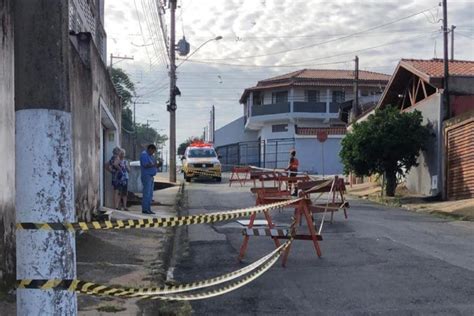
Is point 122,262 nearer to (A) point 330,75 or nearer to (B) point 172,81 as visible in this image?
(B) point 172,81

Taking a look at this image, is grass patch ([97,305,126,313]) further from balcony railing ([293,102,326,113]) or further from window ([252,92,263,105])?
window ([252,92,263,105])

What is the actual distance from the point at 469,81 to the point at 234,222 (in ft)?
35.6

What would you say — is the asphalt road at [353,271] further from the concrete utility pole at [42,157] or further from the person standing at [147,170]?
the concrete utility pole at [42,157]

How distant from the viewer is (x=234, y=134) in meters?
66.7

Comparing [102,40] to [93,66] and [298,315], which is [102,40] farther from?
[298,315]

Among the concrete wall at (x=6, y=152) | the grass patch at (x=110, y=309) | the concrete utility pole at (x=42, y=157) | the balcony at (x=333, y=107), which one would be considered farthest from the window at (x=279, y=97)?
the concrete utility pole at (x=42, y=157)

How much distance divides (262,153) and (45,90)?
46.5m

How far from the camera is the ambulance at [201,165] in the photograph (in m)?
31.4

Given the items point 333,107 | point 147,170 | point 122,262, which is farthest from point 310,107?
point 122,262

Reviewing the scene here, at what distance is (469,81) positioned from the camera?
63.0ft

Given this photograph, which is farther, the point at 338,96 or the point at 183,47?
the point at 338,96

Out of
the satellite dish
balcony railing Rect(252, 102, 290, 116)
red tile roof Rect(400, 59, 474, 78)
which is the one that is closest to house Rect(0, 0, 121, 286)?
red tile roof Rect(400, 59, 474, 78)

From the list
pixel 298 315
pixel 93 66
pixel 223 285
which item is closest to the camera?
pixel 298 315

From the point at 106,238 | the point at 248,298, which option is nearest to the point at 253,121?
the point at 106,238
